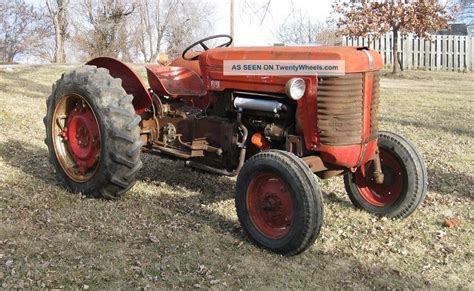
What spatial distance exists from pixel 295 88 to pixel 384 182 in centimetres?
142

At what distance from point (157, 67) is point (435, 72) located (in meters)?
20.1

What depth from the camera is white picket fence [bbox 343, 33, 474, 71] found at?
24.2 m

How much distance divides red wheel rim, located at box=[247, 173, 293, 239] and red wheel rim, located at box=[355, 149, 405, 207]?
118cm

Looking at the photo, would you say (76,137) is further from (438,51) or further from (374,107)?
(438,51)

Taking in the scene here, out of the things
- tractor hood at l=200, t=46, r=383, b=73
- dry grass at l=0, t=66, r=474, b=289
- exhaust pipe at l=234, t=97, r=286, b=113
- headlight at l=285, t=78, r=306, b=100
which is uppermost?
tractor hood at l=200, t=46, r=383, b=73

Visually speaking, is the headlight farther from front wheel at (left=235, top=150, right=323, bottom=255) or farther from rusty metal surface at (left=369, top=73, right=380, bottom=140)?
rusty metal surface at (left=369, top=73, right=380, bottom=140)

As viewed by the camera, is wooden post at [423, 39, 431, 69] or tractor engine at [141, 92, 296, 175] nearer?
tractor engine at [141, 92, 296, 175]

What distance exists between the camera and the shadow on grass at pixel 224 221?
12.4 feet

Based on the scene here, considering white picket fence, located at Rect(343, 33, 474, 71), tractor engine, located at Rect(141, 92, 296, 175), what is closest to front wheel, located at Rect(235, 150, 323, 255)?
tractor engine, located at Rect(141, 92, 296, 175)

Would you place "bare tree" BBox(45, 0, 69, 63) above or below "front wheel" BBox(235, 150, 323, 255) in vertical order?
above

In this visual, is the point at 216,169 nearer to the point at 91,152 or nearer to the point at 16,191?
the point at 91,152

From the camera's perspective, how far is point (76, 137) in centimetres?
544

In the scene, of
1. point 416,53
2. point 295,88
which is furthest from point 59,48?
point 295,88

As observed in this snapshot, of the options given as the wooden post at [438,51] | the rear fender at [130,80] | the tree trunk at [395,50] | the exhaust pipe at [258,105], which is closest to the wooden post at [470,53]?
the wooden post at [438,51]
